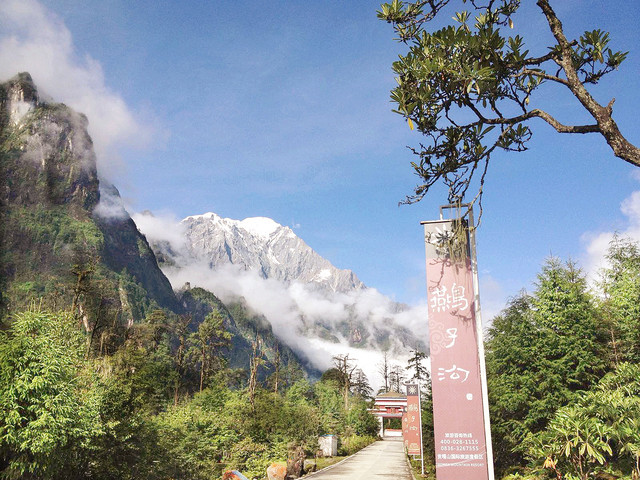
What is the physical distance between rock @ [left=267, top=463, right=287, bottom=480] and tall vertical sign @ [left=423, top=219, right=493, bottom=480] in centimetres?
939

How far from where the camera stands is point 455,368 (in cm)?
773

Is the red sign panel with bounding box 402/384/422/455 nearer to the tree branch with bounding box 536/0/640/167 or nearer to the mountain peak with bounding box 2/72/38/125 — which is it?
the tree branch with bounding box 536/0/640/167

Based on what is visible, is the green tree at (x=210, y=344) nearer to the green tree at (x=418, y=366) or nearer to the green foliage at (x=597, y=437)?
the green tree at (x=418, y=366)

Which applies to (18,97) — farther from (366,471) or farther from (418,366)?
(366,471)

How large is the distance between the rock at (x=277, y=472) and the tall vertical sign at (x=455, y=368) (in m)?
9.39

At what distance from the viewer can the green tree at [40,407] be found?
332 inches

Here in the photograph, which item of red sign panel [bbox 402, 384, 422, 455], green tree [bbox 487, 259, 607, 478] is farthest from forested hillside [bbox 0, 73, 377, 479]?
green tree [bbox 487, 259, 607, 478]

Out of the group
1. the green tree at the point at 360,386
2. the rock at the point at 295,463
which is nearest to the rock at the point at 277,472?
the rock at the point at 295,463

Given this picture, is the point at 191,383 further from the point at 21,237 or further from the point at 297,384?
the point at 21,237

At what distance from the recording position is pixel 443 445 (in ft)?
24.6

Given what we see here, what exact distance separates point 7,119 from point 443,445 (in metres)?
110

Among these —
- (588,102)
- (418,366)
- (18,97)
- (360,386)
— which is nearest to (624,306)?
(588,102)

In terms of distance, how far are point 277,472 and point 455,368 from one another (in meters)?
10.3

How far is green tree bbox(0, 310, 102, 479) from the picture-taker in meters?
8.45
